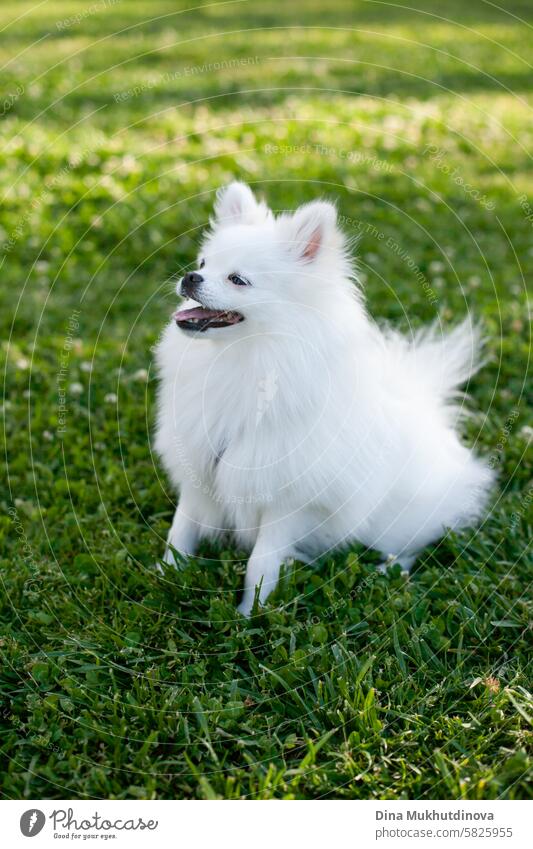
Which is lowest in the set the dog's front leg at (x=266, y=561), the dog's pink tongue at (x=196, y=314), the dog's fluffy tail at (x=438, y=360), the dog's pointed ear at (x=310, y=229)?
the dog's front leg at (x=266, y=561)

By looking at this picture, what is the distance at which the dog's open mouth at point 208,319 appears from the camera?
2801 millimetres

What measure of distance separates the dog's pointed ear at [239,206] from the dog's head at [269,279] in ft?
0.73

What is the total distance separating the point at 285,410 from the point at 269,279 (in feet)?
1.54

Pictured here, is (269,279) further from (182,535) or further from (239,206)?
(182,535)

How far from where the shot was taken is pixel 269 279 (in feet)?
9.21

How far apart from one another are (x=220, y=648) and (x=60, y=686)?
0.57 metres

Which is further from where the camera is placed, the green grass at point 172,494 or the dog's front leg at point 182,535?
the dog's front leg at point 182,535

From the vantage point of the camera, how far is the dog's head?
109 inches

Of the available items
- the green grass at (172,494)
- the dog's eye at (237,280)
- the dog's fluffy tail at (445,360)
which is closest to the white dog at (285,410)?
the dog's eye at (237,280)

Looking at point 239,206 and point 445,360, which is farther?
point 445,360

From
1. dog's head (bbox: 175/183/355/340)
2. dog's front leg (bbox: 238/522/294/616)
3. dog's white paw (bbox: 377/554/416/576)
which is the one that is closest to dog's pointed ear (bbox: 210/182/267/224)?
dog's head (bbox: 175/183/355/340)

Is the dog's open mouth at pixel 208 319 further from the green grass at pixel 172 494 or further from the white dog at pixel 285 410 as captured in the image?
the green grass at pixel 172 494

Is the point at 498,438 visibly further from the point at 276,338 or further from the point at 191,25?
the point at 191,25
